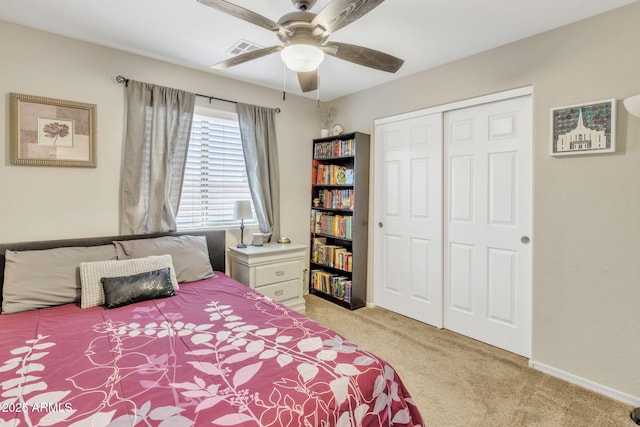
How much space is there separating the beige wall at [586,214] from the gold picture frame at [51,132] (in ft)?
11.0

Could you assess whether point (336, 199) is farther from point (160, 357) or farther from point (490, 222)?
point (160, 357)

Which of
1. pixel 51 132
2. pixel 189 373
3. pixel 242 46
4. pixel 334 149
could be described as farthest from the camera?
pixel 334 149

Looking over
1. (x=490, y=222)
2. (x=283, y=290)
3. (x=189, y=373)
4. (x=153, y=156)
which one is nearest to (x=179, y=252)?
(x=153, y=156)

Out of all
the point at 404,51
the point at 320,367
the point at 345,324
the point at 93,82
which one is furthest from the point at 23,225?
the point at 404,51

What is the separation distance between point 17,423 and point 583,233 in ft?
9.89

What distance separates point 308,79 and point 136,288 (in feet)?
6.05

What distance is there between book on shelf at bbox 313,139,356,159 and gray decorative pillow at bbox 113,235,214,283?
183 cm

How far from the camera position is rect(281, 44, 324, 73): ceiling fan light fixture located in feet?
5.60

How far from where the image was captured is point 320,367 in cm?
130

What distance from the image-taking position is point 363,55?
188 centimetres

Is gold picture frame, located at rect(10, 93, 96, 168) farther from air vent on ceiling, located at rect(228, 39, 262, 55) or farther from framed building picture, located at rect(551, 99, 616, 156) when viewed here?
framed building picture, located at rect(551, 99, 616, 156)

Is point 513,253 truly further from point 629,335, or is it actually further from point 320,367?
point 320,367

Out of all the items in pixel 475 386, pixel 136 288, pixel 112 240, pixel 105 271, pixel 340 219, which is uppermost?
pixel 340 219

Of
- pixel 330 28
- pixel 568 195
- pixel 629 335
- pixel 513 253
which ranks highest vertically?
pixel 330 28
